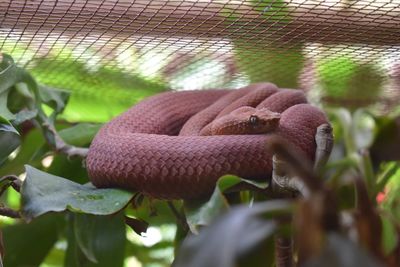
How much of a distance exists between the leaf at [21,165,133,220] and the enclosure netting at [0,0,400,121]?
299 millimetres

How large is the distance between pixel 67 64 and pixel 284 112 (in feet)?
1.73

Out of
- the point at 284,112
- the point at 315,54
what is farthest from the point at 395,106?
the point at 284,112

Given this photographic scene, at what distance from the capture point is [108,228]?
4.53 ft

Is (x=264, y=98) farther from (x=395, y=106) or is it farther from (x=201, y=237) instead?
(x=201, y=237)

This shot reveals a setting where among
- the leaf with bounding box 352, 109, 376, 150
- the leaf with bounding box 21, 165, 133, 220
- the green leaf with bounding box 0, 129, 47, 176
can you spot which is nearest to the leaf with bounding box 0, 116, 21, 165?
the leaf with bounding box 21, 165, 133, 220

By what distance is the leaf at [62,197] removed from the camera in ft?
A: 3.35

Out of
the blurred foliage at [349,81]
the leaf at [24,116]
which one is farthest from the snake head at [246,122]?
the leaf at [24,116]

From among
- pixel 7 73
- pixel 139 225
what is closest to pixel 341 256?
pixel 139 225

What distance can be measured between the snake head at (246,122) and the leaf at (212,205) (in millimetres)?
163

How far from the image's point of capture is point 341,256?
481 mm

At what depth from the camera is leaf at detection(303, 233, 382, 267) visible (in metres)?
0.48

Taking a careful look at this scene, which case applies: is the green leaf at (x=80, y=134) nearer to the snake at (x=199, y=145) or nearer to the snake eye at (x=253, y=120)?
the snake at (x=199, y=145)

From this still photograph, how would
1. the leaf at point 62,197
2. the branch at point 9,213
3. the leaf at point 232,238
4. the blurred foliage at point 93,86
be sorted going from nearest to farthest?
the leaf at point 232,238, the leaf at point 62,197, the branch at point 9,213, the blurred foliage at point 93,86

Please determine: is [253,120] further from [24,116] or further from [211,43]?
[24,116]
